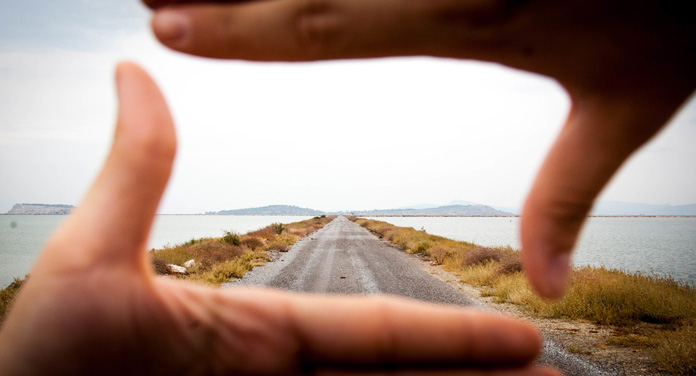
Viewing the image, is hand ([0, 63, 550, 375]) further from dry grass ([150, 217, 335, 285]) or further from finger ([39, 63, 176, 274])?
dry grass ([150, 217, 335, 285])

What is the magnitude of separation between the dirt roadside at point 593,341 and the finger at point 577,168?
23.4 feet

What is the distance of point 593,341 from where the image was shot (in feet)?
24.8

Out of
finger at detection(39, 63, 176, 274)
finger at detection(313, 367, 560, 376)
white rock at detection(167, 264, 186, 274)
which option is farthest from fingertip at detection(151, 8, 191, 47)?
white rock at detection(167, 264, 186, 274)

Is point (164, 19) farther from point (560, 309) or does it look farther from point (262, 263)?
point (262, 263)

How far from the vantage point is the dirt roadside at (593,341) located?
6371mm

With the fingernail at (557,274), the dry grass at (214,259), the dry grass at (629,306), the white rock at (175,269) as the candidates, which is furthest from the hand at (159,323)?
the white rock at (175,269)

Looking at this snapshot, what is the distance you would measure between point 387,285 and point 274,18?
1278 centimetres

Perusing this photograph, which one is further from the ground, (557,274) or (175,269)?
(557,274)

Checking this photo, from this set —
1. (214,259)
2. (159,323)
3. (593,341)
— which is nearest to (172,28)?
(159,323)

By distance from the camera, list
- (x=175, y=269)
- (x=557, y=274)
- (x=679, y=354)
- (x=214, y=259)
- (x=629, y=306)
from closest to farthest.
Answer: (x=557, y=274), (x=679, y=354), (x=629, y=306), (x=175, y=269), (x=214, y=259)

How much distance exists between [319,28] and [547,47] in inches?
17.0

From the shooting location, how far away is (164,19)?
787 mm

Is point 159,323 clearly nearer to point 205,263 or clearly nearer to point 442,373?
point 442,373

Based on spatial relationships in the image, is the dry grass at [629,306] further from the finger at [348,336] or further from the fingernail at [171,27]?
the fingernail at [171,27]
